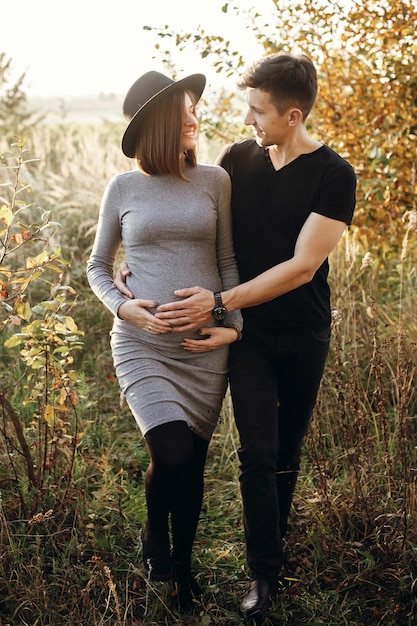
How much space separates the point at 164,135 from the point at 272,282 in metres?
Result: 0.66

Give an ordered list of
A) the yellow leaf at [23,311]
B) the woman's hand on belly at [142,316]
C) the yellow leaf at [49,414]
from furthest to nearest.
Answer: the yellow leaf at [49,414] < the yellow leaf at [23,311] < the woman's hand on belly at [142,316]

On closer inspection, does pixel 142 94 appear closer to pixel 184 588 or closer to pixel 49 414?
pixel 49 414

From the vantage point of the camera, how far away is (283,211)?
9.26 ft

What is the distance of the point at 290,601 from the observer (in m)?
2.99

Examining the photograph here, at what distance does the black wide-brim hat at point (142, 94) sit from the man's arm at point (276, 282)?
1.98ft

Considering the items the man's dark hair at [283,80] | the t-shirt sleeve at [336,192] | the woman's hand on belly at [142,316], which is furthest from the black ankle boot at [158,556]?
the man's dark hair at [283,80]

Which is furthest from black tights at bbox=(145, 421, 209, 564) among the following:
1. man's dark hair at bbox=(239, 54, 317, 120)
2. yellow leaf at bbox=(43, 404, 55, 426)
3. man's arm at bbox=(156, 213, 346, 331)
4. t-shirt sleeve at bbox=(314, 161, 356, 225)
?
man's dark hair at bbox=(239, 54, 317, 120)

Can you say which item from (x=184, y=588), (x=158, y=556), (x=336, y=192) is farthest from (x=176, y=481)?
(x=336, y=192)

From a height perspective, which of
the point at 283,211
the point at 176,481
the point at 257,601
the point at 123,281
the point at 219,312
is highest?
the point at 283,211

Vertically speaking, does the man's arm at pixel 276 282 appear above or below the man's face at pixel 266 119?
below

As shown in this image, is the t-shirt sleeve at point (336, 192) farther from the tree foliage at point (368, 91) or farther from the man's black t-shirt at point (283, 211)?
the tree foliage at point (368, 91)

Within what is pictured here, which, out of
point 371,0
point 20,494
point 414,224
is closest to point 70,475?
point 20,494

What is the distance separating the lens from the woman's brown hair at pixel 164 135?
9.12ft

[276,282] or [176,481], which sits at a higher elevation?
[276,282]
